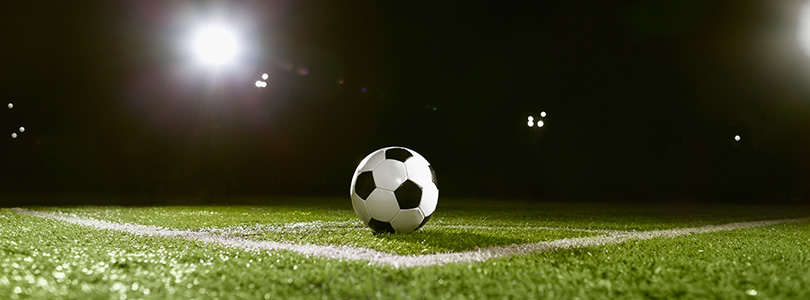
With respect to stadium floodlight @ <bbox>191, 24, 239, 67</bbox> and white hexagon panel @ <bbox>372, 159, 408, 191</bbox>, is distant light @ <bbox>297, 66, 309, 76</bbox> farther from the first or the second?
white hexagon panel @ <bbox>372, 159, 408, 191</bbox>

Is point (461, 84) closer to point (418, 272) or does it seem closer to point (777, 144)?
point (777, 144)

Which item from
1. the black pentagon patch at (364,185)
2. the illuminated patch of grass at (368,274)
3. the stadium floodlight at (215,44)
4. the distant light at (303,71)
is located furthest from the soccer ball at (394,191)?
the distant light at (303,71)

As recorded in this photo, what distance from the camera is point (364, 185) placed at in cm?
622

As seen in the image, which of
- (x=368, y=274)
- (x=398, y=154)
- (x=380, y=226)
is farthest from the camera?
(x=398, y=154)

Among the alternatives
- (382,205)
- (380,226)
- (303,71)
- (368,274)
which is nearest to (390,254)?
(368,274)

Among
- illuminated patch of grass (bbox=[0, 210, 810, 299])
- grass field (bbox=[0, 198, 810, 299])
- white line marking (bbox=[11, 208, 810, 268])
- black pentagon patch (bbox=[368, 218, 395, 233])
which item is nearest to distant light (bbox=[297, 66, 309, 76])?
white line marking (bbox=[11, 208, 810, 268])

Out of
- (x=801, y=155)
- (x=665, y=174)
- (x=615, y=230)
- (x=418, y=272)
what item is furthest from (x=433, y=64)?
(x=418, y=272)

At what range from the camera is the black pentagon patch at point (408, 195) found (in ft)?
19.8

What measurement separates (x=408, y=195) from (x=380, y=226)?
20.9 inches

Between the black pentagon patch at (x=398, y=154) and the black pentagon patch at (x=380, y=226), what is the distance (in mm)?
782

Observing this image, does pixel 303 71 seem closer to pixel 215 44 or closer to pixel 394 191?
pixel 215 44

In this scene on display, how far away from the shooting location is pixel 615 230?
24.8 ft

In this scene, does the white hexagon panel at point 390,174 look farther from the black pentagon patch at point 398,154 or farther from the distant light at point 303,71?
the distant light at point 303,71

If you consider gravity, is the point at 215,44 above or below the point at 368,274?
above
